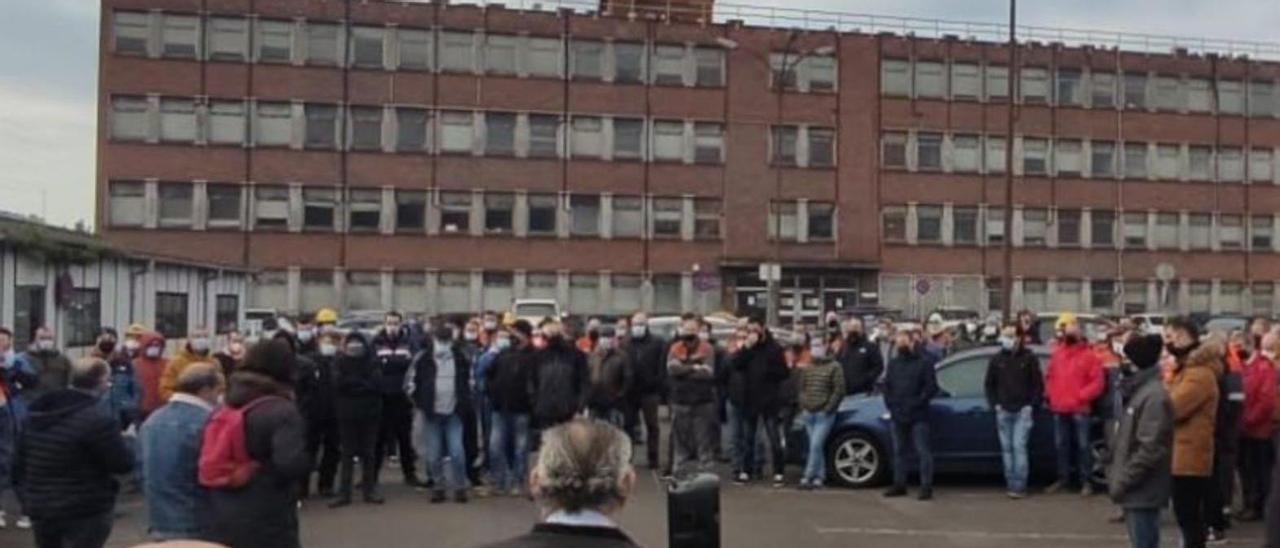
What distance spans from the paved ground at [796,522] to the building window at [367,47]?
4672 cm

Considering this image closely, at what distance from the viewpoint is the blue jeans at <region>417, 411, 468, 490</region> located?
15.3 meters

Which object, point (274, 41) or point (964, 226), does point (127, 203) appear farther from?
point (964, 226)

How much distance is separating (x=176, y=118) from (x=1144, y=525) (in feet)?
A: 179

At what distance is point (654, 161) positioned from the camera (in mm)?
63750

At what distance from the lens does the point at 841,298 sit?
65.2 meters

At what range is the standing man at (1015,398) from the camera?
15.5 metres

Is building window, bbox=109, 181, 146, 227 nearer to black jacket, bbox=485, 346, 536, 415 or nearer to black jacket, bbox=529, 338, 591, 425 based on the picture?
black jacket, bbox=485, 346, 536, 415

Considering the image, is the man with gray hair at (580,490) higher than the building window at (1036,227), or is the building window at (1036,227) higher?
the building window at (1036,227)

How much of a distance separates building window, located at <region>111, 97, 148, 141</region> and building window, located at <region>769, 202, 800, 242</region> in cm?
2545

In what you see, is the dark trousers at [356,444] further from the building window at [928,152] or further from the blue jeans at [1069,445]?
the building window at [928,152]

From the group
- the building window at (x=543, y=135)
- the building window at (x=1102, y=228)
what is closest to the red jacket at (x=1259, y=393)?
the building window at (x=543, y=135)

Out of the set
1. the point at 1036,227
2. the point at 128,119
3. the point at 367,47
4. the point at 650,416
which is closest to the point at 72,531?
the point at 650,416

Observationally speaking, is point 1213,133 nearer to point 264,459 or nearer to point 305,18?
point 305,18

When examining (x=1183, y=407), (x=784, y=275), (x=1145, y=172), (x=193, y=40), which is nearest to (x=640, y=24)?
(x=784, y=275)
